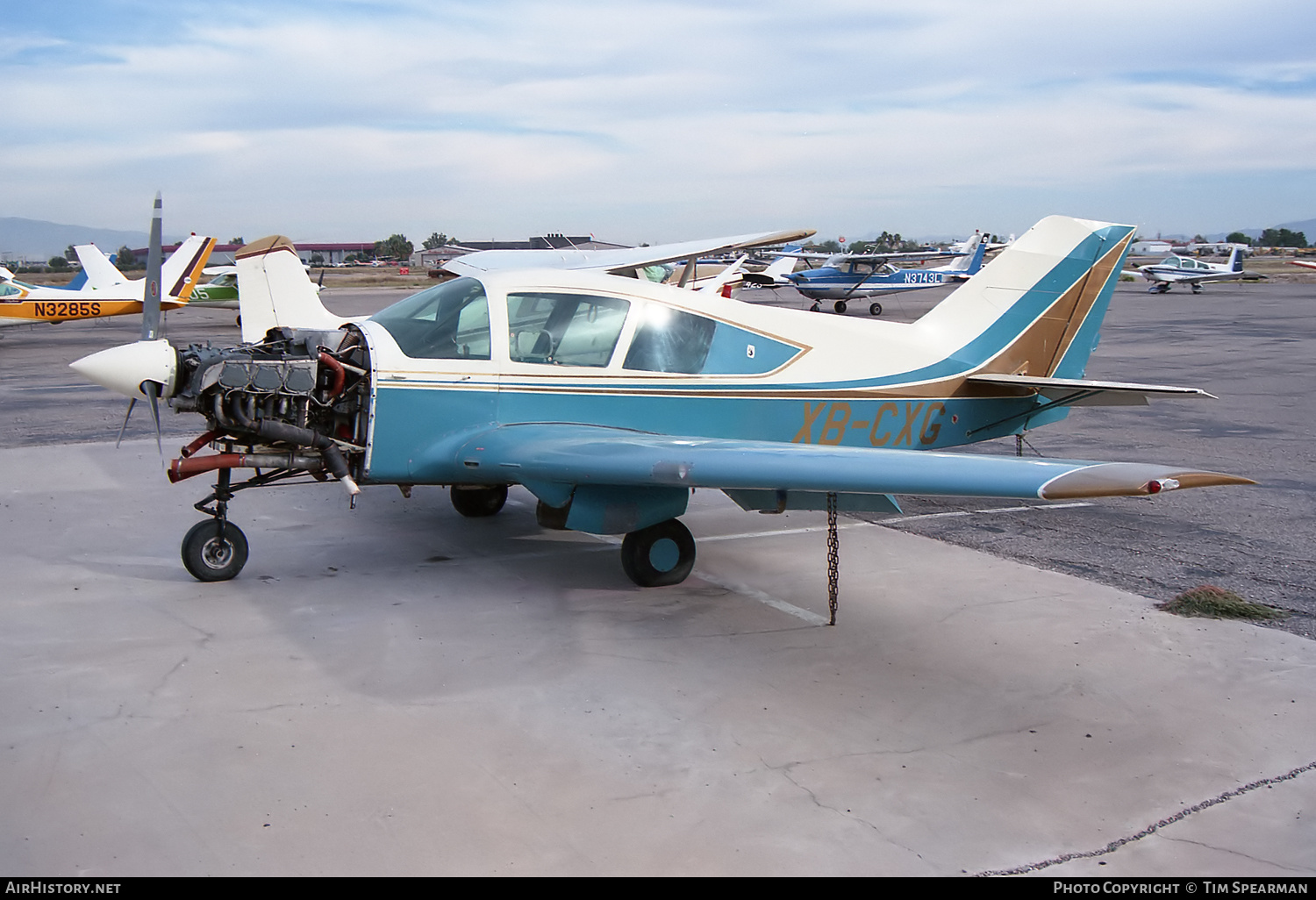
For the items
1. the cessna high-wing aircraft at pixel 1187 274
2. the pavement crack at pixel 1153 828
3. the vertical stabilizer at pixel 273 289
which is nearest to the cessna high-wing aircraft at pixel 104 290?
the vertical stabilizer at pixel 273 289

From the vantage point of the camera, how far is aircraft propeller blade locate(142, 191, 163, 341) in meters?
7.47

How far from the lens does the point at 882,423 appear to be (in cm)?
871

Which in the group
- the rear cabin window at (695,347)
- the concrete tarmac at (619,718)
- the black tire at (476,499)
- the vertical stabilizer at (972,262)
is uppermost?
the vertical stabilizer at (972,262)

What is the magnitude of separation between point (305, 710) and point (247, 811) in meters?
1.01

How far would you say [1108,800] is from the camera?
4.44 meters

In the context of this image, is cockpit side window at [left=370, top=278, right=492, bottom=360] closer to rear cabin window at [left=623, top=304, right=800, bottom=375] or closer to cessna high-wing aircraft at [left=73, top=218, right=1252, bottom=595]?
cessna high-wing aircraft at [left=73, top=218, right=1252, bottom=595]

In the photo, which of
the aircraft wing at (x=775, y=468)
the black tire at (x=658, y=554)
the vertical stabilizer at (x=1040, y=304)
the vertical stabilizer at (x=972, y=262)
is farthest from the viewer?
the vertical stabilizer at (x=972, y=262)

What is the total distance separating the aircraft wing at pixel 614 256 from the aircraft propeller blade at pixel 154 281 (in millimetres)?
2344

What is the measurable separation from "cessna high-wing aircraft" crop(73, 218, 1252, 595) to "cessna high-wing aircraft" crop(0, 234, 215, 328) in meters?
26.2

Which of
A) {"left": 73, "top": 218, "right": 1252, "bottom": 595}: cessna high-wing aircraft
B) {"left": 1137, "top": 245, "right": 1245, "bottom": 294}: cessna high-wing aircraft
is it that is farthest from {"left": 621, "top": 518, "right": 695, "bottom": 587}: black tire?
{"left": 1137, "top": 245, "right": 1245, "bottom": 294}: cessna high-wing aircraft

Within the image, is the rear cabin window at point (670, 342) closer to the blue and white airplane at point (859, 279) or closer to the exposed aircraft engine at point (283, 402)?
the exposed aircraft engine at point (283, 402)

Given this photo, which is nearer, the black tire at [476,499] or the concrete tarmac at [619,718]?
the concrete tarmac at [619,718]

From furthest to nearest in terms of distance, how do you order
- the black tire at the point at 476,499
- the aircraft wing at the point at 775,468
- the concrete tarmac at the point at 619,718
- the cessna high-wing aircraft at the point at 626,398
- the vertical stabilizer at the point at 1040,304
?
the vertical stabilizer at the point at 1040,304 < the black tire at the point at 476,499 < the cessna high-wing aircraft at the point at 626,398 < the aircraft wing at the point at 775,468 < the concrete tarmac at the point at 619,718

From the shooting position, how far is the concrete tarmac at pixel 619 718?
4012mm
